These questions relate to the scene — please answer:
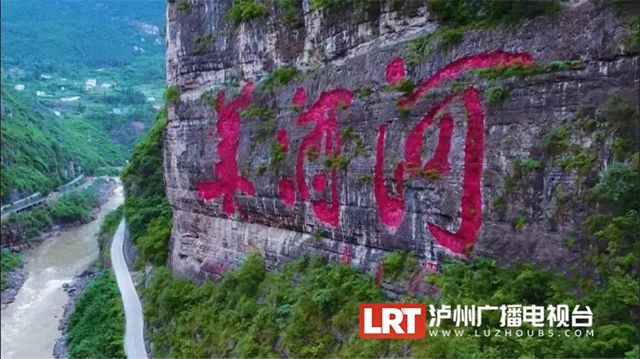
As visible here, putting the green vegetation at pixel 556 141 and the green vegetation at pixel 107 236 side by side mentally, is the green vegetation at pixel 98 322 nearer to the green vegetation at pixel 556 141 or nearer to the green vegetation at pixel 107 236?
the green vegetation at pixel 107 236

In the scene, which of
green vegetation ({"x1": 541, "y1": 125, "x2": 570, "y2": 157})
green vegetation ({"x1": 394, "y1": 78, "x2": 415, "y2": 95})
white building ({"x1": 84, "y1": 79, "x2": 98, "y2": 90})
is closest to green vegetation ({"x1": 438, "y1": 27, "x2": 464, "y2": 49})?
green vegetation ({"x1": 394, "y1": 78, "x2": 415, "y2": 95})

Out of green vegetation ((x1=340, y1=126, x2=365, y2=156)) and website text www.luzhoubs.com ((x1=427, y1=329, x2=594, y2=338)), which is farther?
green vegetation ((x1=340, y1=126, x2=365, y2=156))

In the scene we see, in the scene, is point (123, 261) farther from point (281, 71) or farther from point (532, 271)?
point (532, 271)

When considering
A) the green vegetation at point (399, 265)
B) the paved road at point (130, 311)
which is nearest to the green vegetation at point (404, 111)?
the green vegetation at point (399, 265)

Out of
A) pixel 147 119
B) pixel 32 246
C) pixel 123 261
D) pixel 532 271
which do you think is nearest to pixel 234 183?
pixel 532 271

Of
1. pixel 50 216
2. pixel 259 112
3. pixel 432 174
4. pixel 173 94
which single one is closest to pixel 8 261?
pixel 50 216

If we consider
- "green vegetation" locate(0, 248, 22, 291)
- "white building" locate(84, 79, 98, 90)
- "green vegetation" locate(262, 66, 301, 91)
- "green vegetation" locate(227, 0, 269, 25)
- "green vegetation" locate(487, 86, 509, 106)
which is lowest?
"green vegetation" locate(0, 248, 22, 291)

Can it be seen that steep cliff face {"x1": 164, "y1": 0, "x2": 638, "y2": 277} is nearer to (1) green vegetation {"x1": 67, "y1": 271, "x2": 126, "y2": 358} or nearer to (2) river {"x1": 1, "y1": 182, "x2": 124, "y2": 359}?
(1) green vegetation {"x1": 67, "y1": 271, "x2": 126, "y2": 358}

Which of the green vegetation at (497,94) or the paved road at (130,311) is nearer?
the green vegetation at (497,94)
